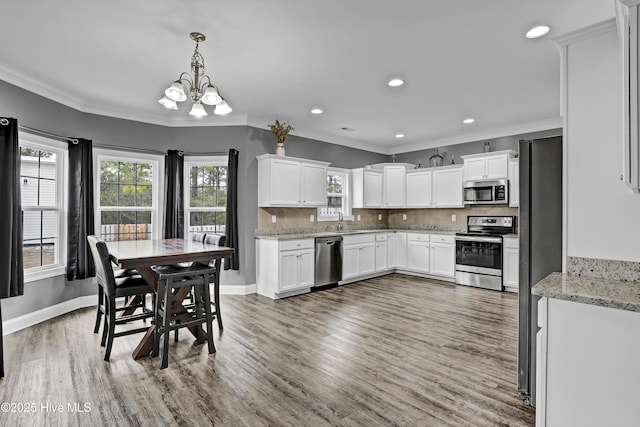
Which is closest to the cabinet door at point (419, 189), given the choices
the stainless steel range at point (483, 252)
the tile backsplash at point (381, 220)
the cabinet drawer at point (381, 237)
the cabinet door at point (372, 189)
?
the tile backsplash at point (381, 220)

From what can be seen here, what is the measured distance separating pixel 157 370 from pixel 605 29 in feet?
12.3

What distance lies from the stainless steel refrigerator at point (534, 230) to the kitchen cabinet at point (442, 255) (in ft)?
12.3

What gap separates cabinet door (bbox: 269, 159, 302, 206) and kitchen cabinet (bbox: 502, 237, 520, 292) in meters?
3.37

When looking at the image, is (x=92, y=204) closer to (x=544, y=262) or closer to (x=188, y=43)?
(x=188, y=43)

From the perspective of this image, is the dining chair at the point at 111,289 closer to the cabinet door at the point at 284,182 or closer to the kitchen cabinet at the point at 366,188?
the cabinet door at the point at 284,182

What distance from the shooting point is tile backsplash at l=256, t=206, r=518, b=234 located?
17.8 feet

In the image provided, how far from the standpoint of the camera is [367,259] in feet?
19.8

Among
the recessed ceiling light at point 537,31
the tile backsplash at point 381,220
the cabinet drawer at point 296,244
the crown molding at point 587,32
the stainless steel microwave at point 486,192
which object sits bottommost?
the cabinet drawer at point 296,244

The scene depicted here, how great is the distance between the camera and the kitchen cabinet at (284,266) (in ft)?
15.6

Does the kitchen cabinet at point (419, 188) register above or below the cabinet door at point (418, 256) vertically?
above

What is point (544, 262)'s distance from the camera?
2.10 m

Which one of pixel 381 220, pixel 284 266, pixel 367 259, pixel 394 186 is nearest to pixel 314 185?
pixel 284 266

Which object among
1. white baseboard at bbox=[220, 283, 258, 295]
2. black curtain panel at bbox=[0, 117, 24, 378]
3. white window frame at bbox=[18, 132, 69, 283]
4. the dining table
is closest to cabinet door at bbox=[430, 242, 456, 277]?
white baseboard at bbox=[220, 283, 258, 295]

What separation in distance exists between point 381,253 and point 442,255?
1.10m
